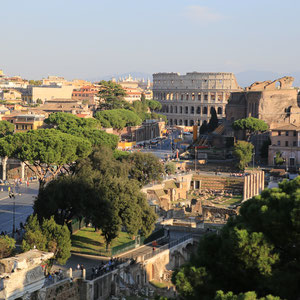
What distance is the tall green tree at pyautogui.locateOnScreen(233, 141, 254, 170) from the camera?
67.9 metres

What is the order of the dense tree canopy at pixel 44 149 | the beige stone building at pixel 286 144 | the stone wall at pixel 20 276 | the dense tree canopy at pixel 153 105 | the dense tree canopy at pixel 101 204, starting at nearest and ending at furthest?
the stone wall at pixel 20 276, the dense tree canopy at pixel 101 204, the dense tree canopy at pixel 44 149, the beige stone building at pixel 286 144, the dense tree canopy at pixel 153 105

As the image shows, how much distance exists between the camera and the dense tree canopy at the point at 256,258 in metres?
20.8

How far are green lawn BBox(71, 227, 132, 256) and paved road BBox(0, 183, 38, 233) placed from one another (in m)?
4.63

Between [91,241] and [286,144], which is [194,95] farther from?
[91,241]

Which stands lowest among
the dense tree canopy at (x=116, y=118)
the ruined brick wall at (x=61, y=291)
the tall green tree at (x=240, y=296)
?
the ruined brick wall at (x=61, y=291)

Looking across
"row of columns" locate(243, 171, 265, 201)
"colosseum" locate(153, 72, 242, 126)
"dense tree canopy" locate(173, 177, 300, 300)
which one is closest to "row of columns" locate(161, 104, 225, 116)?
"colosseum" locate(153, 72, 242, 126)

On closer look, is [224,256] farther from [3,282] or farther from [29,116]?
[29,116]

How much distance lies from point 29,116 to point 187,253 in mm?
43646

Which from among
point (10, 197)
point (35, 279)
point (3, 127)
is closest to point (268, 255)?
point (35, 279)

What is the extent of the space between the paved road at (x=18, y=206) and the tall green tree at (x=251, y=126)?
2856 centimetres

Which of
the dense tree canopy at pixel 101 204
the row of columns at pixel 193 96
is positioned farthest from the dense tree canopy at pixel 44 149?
the row of columns at pixel 193 96

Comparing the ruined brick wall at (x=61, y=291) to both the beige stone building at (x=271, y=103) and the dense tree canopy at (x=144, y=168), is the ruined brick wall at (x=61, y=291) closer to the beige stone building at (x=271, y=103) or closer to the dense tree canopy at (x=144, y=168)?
the dense tree canopy at (x=144, y=168)

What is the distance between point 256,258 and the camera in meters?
21.0

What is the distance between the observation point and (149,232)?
38.6 metres
